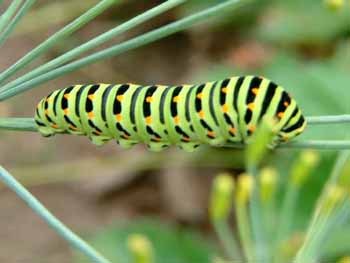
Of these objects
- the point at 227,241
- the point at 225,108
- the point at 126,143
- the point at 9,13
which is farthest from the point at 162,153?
the point at 9,13

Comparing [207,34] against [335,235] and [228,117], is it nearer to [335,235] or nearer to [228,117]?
[335,235]

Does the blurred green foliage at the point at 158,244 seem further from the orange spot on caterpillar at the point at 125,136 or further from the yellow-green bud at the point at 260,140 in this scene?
the yellow-green bud at the point at 260,140

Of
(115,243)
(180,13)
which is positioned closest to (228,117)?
(115,243)

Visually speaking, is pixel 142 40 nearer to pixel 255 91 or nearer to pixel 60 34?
pixel 60 34

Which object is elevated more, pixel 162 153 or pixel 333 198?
pixel 162 153

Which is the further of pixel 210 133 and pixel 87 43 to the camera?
pixel 210 133

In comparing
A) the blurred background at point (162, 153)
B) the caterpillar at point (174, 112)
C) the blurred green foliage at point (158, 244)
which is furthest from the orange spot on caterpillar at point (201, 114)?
the blurred green foliage at point (158, 244)
